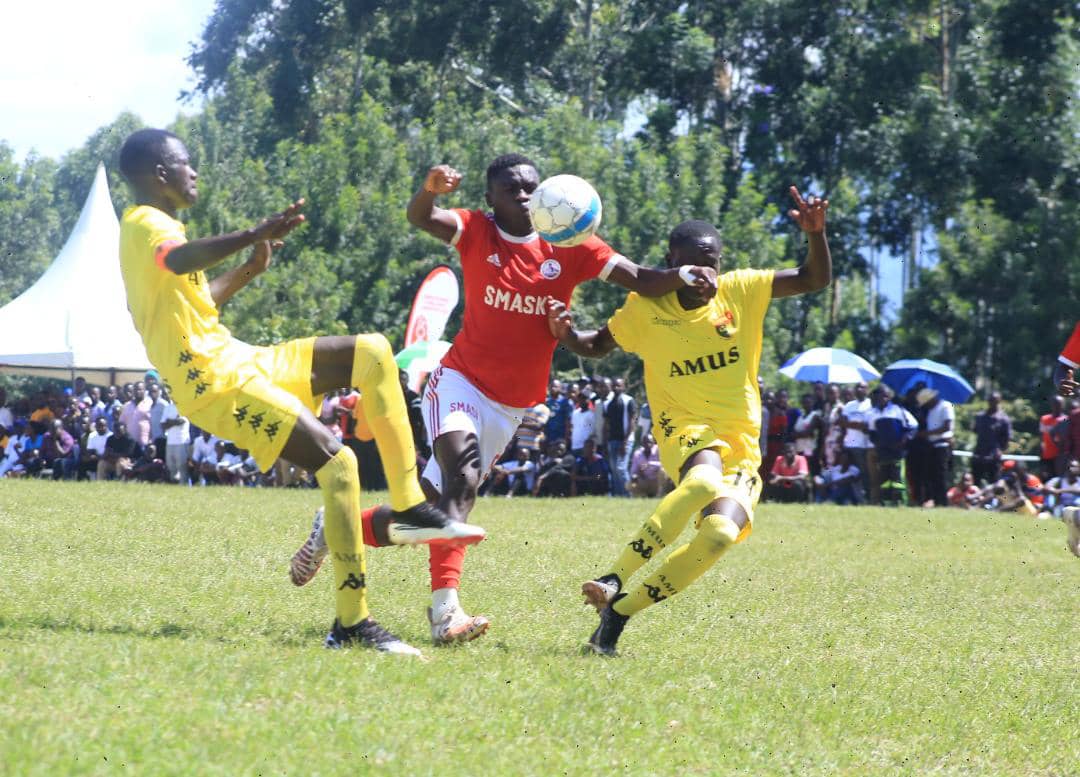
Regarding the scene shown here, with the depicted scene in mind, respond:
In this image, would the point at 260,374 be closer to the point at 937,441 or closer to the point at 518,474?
the point at 937,441

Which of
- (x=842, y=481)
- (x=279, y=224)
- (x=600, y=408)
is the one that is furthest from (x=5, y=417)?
(x=279, y=224)

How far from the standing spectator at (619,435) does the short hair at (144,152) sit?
16.3m

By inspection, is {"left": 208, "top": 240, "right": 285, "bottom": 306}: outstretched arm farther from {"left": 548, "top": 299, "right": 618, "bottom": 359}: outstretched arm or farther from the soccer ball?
{"left": 548, "top": 299, "right": 618, "bottom": 359}: outstretched arm

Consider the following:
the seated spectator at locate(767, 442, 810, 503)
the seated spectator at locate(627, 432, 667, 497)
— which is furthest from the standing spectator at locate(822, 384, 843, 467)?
the seated spectator at locate(627, 432, 667, 497)

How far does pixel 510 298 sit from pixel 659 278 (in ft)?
2.49

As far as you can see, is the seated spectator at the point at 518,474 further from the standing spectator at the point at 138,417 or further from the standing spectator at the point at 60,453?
the standing spectator at the point at 60,453

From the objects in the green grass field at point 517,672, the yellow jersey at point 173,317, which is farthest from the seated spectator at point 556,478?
the yellow jersey at point 173,317

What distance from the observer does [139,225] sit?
20.3 ft

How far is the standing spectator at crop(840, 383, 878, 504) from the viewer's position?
21.9 m

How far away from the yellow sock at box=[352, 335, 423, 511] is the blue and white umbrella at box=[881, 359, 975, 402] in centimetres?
1752

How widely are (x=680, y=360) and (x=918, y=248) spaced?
34980 millimetres

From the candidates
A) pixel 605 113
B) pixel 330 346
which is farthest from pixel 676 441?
pixel 605 113

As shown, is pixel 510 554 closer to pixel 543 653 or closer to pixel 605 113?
pixel 543 653

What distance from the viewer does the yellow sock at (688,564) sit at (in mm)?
6766
